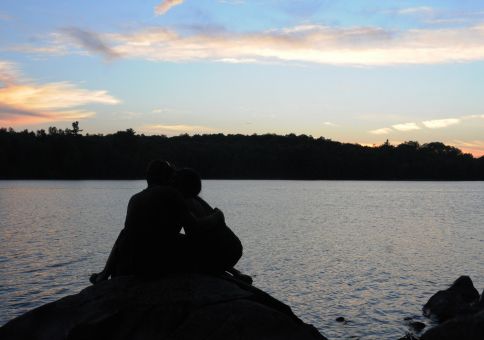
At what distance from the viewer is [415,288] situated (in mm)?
24047

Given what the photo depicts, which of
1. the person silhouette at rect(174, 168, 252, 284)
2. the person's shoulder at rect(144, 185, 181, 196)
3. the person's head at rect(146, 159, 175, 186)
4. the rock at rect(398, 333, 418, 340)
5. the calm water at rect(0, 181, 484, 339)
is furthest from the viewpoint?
the calm water at rect(0, 181, 484, 339)

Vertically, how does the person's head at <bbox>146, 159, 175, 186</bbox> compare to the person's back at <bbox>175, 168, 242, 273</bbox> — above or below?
above

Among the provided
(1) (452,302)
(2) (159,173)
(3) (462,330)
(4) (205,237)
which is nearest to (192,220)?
(4) (205,237)

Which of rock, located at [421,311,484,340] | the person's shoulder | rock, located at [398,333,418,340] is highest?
the person's shoulder

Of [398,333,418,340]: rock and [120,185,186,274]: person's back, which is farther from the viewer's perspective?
[398,333,418,340]: rock

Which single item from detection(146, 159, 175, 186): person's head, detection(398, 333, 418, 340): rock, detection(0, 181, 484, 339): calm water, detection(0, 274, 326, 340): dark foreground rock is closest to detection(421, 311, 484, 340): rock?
detection(398, 333, 418, 340): rock

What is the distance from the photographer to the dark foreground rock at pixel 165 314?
6539mm

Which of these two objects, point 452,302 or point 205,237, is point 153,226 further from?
point 452,302

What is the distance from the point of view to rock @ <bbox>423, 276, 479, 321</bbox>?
59.9 feet

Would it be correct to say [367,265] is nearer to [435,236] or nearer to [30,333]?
[435,236]

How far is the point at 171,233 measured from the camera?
7.23 metres

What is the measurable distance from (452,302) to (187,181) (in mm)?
14169

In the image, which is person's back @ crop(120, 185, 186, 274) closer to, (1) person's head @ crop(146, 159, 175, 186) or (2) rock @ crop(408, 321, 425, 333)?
(1) person's head @ crop(146, 159, 175, 186)

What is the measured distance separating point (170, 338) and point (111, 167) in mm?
185032
